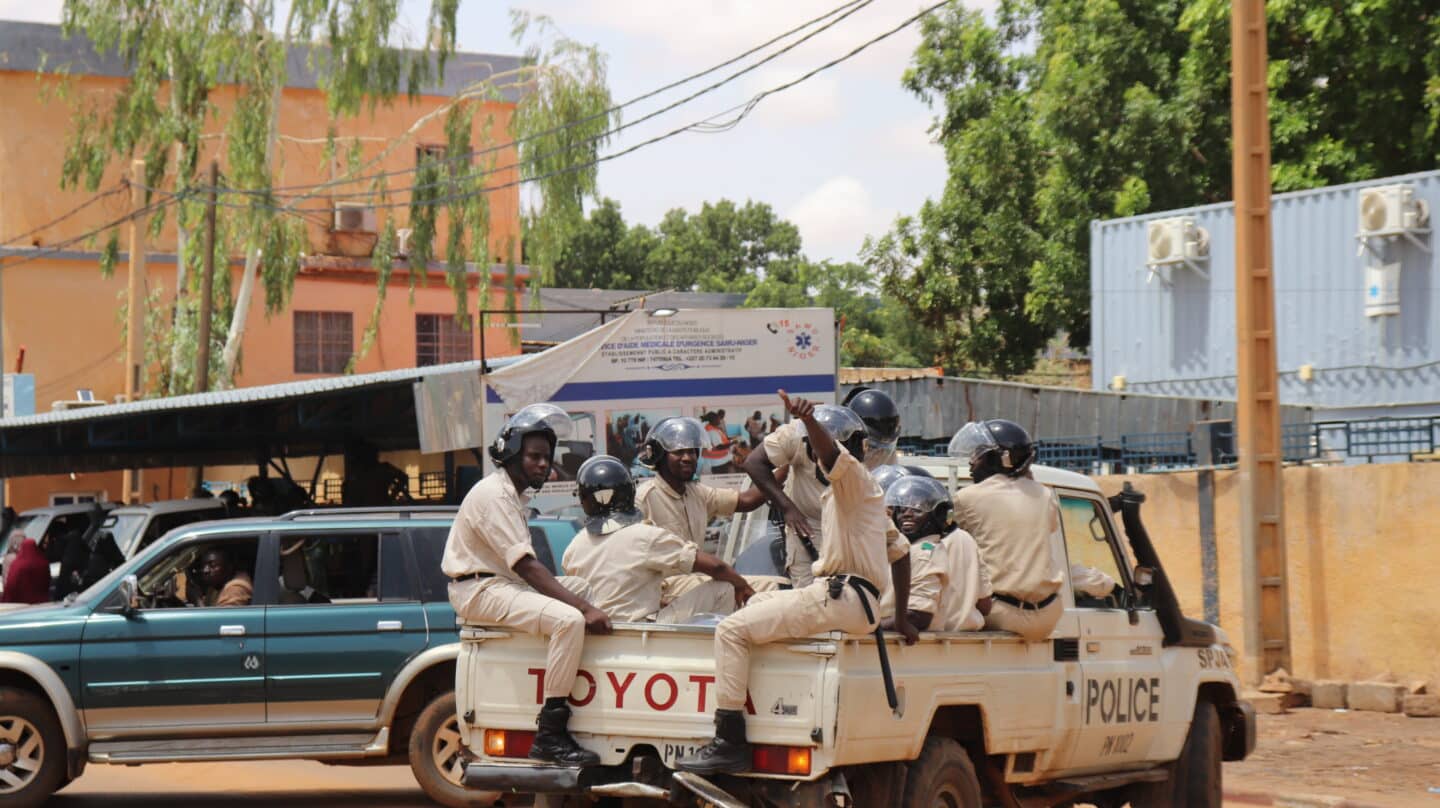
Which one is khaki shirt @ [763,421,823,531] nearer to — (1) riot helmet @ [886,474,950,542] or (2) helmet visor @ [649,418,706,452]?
(2) helmet visor @ [649,418,706,452]

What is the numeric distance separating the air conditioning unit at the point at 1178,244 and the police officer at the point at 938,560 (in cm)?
1930

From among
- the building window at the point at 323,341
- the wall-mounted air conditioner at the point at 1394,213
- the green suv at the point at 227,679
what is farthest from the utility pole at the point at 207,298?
the green suv at the point at 227,679

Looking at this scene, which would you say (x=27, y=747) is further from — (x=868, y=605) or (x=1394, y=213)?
(x=1394, y=213)

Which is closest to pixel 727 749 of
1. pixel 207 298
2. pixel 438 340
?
pixel 207 298

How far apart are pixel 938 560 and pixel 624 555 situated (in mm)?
1412

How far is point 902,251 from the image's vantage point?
116 ft

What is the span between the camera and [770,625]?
6.70 m

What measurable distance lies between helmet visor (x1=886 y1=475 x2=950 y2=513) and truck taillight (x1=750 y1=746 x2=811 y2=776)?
1.52 m

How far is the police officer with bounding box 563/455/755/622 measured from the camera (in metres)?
7.55

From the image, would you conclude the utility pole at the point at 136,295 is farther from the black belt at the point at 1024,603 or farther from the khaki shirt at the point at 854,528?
the khaki shirt at the point at 854,528

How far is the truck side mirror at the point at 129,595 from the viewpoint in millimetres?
10391

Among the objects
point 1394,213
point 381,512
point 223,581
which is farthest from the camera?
point 1394,213

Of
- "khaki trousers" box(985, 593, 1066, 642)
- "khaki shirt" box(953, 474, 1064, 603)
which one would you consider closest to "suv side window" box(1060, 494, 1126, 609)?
"khaki shirt" box(953, 474, 1064, 603)

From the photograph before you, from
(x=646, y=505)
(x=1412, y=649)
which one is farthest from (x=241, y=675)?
(x=1412, y=649)
